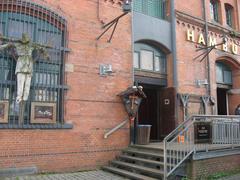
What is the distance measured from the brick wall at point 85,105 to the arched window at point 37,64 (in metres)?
0.29

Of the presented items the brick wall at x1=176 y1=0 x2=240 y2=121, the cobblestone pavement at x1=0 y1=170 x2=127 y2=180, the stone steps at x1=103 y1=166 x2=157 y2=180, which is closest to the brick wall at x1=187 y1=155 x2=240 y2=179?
the stone steps at x1=103 y1=166 x2=157 y2=180

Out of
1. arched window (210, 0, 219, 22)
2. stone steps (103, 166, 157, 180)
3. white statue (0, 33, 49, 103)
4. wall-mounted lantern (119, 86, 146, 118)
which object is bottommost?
stone steps (103, 166, 157, 180)

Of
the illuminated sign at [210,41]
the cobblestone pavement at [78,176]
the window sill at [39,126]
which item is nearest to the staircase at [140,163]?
the cobblestone pavement at [78,176]

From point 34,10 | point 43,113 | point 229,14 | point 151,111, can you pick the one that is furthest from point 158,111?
point 229,14

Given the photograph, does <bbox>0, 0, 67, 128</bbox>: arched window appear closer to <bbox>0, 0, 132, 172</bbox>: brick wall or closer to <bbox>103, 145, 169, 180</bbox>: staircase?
<bbox>0, 0, 132, 172</bbox>: brick wall

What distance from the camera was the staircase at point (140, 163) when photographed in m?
7.86

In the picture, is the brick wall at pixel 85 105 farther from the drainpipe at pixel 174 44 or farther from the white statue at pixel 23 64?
the drainpipe at pixel 174 44

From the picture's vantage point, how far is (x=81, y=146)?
932 centimetres

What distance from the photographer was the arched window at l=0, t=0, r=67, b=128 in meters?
8.45

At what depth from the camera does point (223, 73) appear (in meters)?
15.6

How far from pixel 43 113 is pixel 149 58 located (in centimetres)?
553

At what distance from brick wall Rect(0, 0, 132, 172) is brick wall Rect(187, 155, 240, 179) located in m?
3.06

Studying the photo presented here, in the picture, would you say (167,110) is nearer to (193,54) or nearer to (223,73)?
(193,54)

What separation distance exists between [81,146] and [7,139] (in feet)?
7.76
